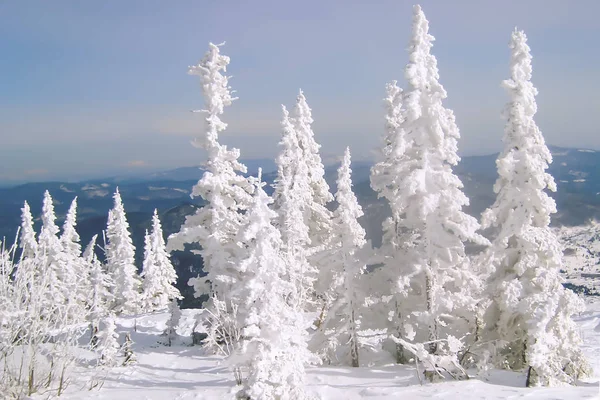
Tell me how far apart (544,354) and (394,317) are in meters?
8.15

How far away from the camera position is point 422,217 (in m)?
20.8

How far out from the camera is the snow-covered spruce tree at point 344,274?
2256 centimetres

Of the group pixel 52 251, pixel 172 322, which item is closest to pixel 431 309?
pixel 172 322

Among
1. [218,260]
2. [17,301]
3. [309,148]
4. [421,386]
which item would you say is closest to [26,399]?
[17,301]

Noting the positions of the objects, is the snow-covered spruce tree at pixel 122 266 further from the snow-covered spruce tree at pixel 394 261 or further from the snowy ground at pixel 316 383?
the snow-covered spruce tree at pixel 394 261

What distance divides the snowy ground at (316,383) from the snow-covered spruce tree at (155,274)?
24.1 meters

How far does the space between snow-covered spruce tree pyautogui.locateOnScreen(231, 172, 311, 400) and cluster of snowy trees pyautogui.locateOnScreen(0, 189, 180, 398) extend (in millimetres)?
5335

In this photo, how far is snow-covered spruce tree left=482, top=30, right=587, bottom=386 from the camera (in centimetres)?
1827

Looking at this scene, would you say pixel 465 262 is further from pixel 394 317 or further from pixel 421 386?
pixel 421 386

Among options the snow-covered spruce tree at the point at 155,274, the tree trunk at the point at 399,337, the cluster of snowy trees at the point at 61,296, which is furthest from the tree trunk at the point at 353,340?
the snow-covered spruce tree at the point at 155,274

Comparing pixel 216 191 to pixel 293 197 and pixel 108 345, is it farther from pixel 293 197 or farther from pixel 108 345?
pixel 108 345

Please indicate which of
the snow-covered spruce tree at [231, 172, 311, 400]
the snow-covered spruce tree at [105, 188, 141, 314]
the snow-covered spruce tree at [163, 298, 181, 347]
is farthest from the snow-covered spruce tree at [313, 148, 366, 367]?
the snow-covered spruce tree at [105, 188, 141, 314]

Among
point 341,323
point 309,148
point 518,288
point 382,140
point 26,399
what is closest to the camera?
point 26,399

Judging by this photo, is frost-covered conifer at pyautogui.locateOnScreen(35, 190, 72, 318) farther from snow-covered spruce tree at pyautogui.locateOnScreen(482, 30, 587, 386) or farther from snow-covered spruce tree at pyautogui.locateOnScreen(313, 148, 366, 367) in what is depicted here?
snow-covered spruce tree at pyautogui.locateOnScreen(482, 30, 587, 386)
